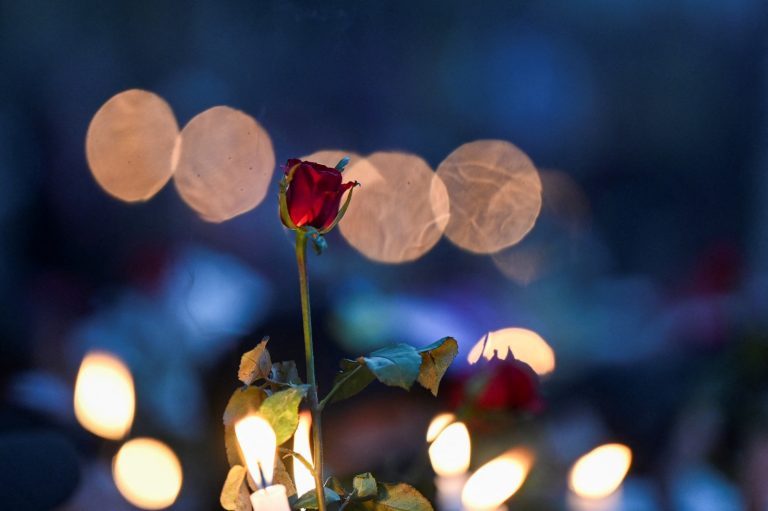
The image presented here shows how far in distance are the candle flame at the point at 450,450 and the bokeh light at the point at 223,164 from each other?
36cm

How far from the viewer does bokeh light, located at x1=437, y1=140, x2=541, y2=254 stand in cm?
81

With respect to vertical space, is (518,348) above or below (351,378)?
above

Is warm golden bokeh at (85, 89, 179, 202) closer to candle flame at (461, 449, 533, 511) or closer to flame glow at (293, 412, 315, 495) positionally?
flame glow at (293, 412, 315, 495)

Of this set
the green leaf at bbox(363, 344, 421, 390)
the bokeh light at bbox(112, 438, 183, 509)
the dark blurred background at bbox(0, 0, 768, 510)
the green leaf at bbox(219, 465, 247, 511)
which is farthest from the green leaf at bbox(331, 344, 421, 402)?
the bokeh light at bbox(112, 438, 183, 509)

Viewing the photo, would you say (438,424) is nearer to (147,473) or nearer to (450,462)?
(450,462)

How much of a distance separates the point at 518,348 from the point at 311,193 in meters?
0.41

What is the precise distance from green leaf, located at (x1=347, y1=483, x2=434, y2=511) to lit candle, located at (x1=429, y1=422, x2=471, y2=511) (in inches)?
7.9

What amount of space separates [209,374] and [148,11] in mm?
419

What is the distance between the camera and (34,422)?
31.1 inches

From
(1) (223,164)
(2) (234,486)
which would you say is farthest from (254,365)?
(1) (223,164)

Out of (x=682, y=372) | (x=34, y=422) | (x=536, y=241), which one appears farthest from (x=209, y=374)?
(x=682, y=372)

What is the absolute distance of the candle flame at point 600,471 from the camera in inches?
33.9

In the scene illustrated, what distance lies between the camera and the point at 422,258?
818 millimetres

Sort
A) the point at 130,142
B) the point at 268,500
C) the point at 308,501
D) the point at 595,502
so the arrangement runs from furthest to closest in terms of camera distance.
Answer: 1. the point at 595,502
2. the point at 130,142
3. the point at 308,501
4. the point at 268,500
